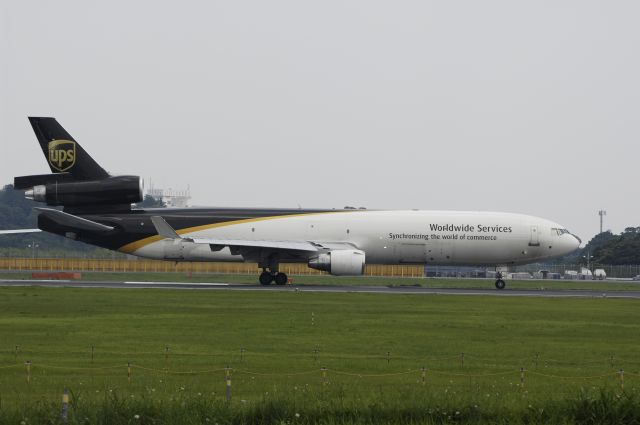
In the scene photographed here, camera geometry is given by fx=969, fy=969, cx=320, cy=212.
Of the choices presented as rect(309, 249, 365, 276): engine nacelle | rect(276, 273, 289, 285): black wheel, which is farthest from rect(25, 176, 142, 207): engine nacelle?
rect(309, 249, 365, 276): engine nacelle

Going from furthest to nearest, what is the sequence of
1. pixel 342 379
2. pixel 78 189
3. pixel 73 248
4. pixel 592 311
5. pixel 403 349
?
1. pixel 73 248
2. pixel 78 189
3. pixel 592 311
4. pixel 403 349
5. pixel 342 379

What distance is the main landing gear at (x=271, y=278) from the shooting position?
202 feet

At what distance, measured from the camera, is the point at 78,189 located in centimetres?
5944

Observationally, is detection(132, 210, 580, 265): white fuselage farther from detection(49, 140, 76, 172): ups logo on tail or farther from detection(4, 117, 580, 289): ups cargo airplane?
detection(49, 140, 76, 172): ups logo on tail

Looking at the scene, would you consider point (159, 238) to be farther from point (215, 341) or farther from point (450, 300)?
point (215, 341)

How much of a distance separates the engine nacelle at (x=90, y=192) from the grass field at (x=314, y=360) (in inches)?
525

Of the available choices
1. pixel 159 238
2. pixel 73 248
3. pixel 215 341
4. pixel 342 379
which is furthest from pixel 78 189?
pixel 73 248

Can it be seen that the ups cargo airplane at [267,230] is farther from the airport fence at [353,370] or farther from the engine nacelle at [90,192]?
the airport fence at [353,370]

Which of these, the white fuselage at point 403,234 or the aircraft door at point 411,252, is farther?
the aircraft door at point 411,252

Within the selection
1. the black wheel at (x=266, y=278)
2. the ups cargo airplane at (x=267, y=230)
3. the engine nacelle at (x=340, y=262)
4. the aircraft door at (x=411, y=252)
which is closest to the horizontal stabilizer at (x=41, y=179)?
the ups cargo airplane at (x=267, y=230)

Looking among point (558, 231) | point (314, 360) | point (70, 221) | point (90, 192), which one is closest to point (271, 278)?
point (90, 192)

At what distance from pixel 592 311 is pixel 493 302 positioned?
19.0 ft

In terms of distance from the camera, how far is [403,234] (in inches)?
2451

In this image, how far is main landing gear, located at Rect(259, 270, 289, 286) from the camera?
6153 cm
